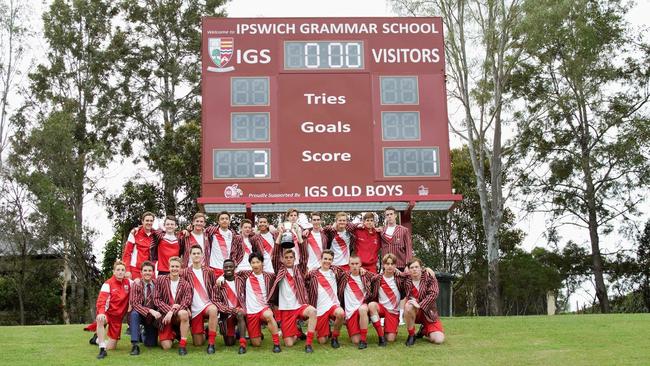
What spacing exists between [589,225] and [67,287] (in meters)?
17.7

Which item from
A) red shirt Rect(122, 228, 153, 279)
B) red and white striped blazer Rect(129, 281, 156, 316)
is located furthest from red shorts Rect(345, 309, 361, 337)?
red shirt Rect(122, 228, 153, 279)

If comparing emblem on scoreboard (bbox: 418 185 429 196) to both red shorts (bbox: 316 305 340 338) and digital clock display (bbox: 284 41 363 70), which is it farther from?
red shorts (bbox: 316 305 340 338)

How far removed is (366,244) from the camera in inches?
434

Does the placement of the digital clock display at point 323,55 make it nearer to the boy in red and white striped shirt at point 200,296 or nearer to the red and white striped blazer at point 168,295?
the boy in red and white striped shirt at point 200,296

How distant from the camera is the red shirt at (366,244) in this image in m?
11.0

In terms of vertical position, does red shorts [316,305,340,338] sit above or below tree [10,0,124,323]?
below

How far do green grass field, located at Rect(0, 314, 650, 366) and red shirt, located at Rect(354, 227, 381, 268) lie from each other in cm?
112

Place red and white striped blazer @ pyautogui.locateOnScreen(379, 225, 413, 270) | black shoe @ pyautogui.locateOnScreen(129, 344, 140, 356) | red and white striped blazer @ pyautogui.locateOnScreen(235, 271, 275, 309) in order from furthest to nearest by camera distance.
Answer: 1. red and white striped blazer @ pyautogui.locateOnScreen(379, 225, 413, 270)
2. red and white striped blazer @ pyautogui.locateOnScreen(235, 271, 275, 309)
3. black shoe @ pyautogui.locateOnScreen(129, 344, 140, 356)

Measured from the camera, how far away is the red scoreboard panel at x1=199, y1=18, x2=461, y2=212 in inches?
499

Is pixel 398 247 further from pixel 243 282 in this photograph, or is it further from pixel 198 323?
pixel 198 323

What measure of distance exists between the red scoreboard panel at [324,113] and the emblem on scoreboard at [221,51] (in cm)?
2

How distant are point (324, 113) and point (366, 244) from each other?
2.97 m

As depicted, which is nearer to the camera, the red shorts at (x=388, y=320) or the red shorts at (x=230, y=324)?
the red shorts at (x=230, y=324)

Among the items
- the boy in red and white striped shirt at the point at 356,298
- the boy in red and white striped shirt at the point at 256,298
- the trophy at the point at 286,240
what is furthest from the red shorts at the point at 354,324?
the trophy at the point at 286,240
